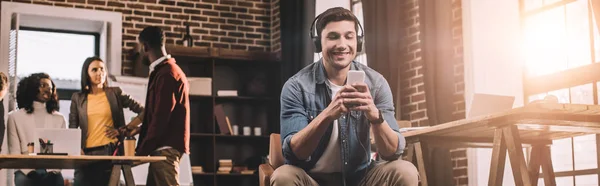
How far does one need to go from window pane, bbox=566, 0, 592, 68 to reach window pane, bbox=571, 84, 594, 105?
152 mm

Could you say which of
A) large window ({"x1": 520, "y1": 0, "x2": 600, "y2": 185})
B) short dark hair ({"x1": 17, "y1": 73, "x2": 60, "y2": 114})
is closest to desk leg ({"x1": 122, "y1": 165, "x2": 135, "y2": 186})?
short dark hair ({"x1": 17, "y1": 73, "x2": 60, "y2": 114})

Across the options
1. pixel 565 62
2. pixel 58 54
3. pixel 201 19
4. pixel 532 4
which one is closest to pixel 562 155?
pixel 565 62

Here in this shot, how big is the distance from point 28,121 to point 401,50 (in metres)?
2.81

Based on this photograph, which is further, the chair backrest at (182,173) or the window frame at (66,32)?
the window frame at (66,32)

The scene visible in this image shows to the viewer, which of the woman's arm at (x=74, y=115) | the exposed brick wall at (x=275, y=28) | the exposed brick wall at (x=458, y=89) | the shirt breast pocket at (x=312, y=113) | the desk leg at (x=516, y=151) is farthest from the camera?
the exposed brick wall at (x=275, y=28)

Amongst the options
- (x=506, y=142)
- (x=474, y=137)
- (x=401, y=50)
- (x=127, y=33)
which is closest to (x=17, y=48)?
(x=127, y=33)

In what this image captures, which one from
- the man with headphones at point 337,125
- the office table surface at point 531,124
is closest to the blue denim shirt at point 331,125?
the man with headphones at point 337,125

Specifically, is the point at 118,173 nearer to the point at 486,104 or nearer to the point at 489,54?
the point at 486,104

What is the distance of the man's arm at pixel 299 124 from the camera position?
2555 millimetres

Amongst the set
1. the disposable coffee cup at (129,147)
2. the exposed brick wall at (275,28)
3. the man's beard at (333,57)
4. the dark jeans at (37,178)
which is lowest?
the dark jeans at (37,178)

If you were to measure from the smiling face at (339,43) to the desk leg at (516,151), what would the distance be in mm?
1164

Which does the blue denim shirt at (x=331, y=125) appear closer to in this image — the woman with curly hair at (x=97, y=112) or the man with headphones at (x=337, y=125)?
the man with headphones at (x=337, y=125)

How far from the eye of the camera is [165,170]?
4.61m

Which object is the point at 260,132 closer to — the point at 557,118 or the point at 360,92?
the point at 557,118
